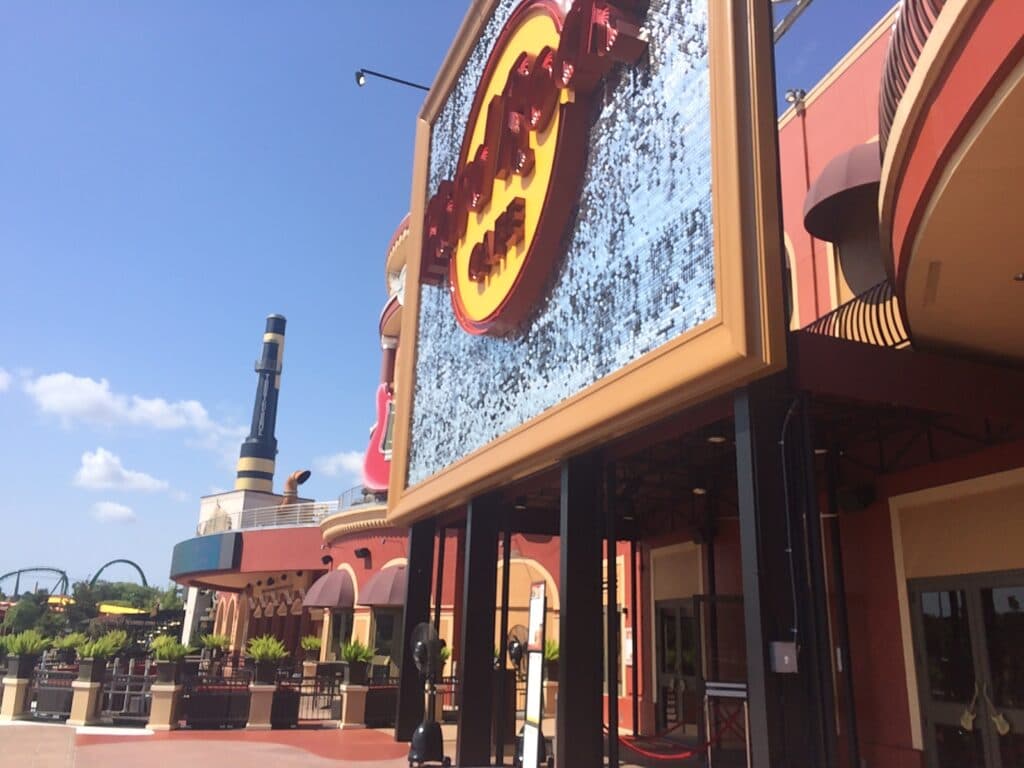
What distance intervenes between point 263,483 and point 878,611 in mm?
75307

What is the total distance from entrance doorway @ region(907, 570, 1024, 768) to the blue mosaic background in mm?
5145

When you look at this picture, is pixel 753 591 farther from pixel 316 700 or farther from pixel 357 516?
pixel 357 516

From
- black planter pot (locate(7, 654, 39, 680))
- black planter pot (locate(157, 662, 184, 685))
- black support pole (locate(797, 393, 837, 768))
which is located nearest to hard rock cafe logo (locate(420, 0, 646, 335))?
black support pole (locate(797, 393, 837, 768))

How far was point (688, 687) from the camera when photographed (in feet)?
52.0

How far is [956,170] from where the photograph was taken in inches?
222

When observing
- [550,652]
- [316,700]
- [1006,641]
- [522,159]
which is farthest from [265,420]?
[1006,641]

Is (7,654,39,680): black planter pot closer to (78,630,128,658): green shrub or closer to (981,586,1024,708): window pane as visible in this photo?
(78,630,128,658): green shrub

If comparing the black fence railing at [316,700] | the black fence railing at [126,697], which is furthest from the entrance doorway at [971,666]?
the black fence railing at [126,697]

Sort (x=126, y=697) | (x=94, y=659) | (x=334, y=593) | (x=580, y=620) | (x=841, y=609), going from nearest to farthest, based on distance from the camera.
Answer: (x=580, y=620) → (x=841, y=609) → (x=94, y=659) → (x=126, y=697) → (x=334, y=593)

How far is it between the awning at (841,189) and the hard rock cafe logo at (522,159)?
3.44 m

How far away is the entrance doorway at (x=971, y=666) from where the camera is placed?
30.9 ft

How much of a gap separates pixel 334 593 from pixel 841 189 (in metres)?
23.4

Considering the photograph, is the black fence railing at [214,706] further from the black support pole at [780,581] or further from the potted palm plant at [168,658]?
the black support pole at [780,581]

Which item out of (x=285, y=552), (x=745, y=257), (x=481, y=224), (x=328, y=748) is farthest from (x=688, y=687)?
(x=285, y=552)
